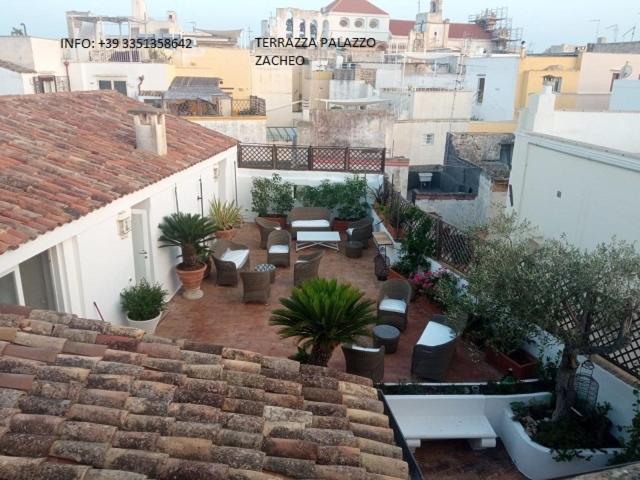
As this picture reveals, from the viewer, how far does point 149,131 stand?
12.1 meters

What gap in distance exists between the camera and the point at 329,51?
5891cm

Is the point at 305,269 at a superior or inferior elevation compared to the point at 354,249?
superior

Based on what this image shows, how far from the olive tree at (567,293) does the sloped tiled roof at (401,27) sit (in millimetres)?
90917

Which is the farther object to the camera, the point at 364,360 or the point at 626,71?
the point at 626,71

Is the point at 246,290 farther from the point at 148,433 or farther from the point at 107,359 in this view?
the point at 148,433

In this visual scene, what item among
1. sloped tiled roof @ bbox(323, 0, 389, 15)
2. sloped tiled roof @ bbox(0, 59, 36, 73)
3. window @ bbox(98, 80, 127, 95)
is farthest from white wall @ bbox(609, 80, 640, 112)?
sloped tiled roof @ bbox(323, 0, 389, 15)

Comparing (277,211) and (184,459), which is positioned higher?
(184,459)

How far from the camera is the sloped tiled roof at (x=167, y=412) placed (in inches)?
138

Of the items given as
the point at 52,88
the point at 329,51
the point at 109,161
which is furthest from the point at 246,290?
the point at 329,51

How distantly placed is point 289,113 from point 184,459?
1577 inches

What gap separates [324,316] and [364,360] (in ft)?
5.37

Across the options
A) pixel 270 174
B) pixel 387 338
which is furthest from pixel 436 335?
pixel 270 174

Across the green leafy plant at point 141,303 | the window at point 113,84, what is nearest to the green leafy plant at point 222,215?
the green leafy plant at point 141,303

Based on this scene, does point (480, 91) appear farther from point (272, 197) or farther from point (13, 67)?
point (13, 67)
